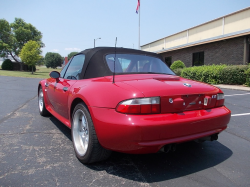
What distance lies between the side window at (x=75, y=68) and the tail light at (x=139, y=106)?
4.25ft

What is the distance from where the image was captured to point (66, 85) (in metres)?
3.16

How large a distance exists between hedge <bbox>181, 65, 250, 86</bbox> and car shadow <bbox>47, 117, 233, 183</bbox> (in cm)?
1046

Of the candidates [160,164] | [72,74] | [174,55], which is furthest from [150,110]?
[174,55]

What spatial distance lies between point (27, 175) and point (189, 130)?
180 cm

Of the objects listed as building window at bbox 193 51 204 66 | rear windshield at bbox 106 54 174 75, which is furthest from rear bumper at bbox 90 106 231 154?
building window at bbox 193 51 204 66

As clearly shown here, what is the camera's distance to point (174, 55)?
22.7 meters

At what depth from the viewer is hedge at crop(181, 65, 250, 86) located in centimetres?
1212

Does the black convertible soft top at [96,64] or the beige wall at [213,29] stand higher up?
the beige wall at [213,29]

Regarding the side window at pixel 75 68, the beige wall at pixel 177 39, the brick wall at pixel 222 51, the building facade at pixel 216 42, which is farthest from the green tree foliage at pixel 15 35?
the side window at pixel 75 68

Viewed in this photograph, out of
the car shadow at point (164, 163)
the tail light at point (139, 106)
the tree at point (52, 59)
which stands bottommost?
the car shadow at point (164, 163)

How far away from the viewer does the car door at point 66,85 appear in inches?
122

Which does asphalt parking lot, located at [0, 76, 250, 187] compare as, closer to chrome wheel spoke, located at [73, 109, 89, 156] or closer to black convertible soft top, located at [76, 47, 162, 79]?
chrome wheel spoke, located at [73, 109, 89, 156]

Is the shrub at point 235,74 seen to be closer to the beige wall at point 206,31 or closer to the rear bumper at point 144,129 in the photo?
the beige wall at point 206,31

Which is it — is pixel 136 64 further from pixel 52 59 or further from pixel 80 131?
pixel 52 59
